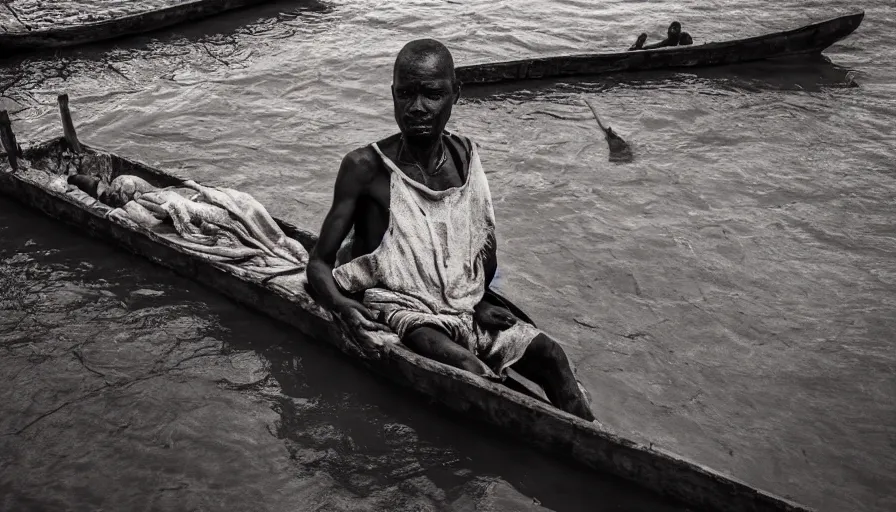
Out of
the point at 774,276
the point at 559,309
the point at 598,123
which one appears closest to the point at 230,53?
the point at 598,123

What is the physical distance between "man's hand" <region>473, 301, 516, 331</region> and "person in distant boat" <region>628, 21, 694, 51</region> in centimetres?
601

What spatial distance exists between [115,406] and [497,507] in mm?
Result: 2096

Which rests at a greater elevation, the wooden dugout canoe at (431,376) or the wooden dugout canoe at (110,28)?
the wooden dugout canoe at (110,28)

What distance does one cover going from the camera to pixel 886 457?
4.30 metres

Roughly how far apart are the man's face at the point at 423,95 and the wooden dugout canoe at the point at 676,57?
511 cm

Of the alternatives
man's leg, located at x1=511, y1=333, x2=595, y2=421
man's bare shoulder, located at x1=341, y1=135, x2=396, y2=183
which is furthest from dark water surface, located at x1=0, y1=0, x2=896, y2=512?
man's bare shoulder, located at x1=341, y1=135, x2=396, y2=183

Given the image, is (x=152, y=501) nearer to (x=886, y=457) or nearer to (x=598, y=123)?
(x=886, y=457)

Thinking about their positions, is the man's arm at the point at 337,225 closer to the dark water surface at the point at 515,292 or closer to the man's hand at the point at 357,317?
the man's hand at the point at 357,317

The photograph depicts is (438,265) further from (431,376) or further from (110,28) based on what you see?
(110,28)

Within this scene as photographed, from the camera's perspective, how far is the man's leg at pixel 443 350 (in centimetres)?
412

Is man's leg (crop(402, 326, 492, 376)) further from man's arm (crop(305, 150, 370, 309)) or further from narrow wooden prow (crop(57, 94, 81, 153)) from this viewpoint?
narrow wooden prow (crop(57, 94, 81, 153))

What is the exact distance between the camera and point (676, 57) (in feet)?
31.2

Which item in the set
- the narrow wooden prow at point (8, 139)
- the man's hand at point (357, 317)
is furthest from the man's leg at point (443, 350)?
the narrow wooden prow at point (8, 139)

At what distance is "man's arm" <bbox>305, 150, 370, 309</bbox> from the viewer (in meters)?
4.23
